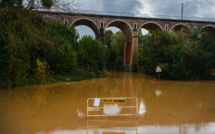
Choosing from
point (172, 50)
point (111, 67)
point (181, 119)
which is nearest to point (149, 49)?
point (172, 50)

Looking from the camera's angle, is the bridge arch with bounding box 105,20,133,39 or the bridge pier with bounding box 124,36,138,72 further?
the bridge pier with bounding box 124,36,138,72

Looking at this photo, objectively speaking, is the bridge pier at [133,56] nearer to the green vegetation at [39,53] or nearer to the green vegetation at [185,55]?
the green vegetation at [39,53]

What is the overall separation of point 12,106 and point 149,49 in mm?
15394

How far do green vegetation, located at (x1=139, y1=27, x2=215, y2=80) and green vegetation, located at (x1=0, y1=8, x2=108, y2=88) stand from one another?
6844 mm

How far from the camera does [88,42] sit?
63.5 feet

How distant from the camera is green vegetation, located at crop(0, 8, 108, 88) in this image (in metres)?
6.24

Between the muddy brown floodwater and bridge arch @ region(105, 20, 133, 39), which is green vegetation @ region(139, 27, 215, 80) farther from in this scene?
the muddy brown floodwater

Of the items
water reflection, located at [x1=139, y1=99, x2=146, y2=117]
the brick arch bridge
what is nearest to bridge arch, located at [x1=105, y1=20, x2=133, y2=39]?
the brick arch bridge

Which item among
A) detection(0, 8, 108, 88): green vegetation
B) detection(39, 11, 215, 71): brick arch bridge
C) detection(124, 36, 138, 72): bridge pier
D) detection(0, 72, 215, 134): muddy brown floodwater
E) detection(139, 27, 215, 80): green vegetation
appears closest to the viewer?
detection(0, 72, 215, 134): muddy brown floodwater

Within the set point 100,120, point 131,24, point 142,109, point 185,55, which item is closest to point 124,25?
point 131,24

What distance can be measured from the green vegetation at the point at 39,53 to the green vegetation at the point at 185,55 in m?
6.84

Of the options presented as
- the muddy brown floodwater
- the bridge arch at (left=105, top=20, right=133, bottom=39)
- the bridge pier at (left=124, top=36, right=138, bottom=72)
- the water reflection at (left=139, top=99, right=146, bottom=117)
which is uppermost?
the bridge arch at (left=105, top=20, right=133, bottom=39)

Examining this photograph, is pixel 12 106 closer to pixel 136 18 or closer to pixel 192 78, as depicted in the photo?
pixel 192 78

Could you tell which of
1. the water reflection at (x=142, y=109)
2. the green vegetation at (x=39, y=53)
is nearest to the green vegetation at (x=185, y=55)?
the green vegetation at (x=39, y=53)
